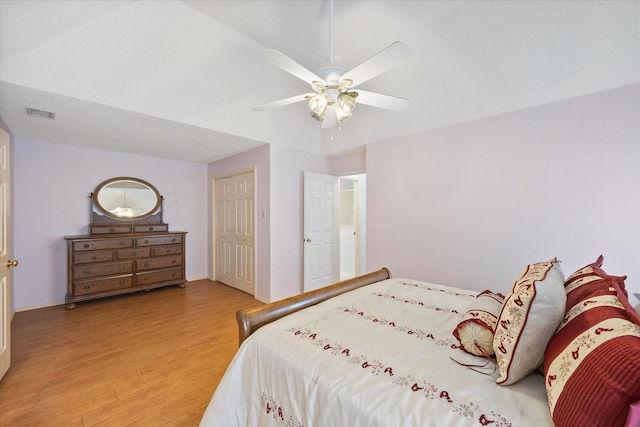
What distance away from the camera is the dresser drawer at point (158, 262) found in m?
3.91

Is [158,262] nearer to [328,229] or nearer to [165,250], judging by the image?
[165,250]

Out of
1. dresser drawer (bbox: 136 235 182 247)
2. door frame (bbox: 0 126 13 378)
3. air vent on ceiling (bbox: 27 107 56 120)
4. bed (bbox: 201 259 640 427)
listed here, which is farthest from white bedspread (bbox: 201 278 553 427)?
dresser drawer (bbox: 136 235 182 247)

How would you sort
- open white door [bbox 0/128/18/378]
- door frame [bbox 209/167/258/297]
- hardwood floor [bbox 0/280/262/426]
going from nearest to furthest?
hardwood floor [bbox 0/280/262/426], open white door [bbox 0/128/18/378], door frame [bbox 209/167/258/297]

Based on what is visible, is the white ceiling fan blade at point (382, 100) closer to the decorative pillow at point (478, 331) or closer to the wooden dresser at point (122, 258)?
the decorative pillow at point (478, 331)

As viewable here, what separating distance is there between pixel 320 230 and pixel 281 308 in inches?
101

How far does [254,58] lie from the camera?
2982mm

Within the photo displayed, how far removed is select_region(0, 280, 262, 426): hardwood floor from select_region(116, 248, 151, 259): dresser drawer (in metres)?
0.66

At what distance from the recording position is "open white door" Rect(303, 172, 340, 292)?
395cm

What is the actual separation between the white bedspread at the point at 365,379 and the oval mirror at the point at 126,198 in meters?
3.88

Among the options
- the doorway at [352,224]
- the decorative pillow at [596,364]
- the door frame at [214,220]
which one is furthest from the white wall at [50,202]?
the decorative pillow at [596,364]

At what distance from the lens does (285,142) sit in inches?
147

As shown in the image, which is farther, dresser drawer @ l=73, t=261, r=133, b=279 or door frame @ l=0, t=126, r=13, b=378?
dresser drawer @ l=73, t=261, r=133, b=279

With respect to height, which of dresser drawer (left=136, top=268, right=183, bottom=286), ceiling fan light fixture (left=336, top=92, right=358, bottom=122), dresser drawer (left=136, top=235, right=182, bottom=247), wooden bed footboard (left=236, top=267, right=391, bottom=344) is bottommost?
dresser drawer (left=136, top=268, right=183, bottom=286)

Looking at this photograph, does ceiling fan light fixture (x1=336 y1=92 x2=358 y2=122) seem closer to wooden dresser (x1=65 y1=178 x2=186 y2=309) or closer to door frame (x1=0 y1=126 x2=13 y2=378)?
door frame (x1=0 y1=126 x2=13 y2=378)
